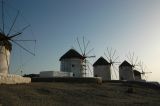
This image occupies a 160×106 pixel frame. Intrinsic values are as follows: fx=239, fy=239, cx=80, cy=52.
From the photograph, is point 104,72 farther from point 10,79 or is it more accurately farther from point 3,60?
point 10,79

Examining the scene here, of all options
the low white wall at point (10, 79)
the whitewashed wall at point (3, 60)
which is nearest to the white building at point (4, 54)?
the whitewashed wall at point (3, 60)

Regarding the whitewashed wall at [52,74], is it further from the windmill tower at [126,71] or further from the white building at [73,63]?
the windmill tower at [126,71]

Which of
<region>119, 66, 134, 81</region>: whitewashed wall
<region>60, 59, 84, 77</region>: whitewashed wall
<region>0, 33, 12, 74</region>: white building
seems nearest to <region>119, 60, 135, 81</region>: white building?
<region>119, 66, 134, 81</region>: whitewashed wall

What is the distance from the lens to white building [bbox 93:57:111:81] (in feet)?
167

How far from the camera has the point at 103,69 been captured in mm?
51188

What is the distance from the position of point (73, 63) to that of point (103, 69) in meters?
8.84

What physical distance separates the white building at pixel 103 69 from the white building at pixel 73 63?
6.72m

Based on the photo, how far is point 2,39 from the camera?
85.8 feet

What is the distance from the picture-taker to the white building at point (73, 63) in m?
45.0

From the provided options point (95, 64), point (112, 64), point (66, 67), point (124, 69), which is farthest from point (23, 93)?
point (124, 69)

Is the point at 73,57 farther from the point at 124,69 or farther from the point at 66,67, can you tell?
the point at 124,69

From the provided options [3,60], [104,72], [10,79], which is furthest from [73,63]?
[10,79]

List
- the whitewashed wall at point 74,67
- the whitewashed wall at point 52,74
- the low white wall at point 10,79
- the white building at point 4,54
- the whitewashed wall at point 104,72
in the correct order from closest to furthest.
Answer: the low white wall at point 10,79 → the white building at point 4,54 → the whitewashed wall at point 52,74 → the whitewashed wall at point 74,67 → the whitewashed wall at point 104,72

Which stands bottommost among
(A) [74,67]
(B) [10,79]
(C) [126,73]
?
(B) [10,79]
